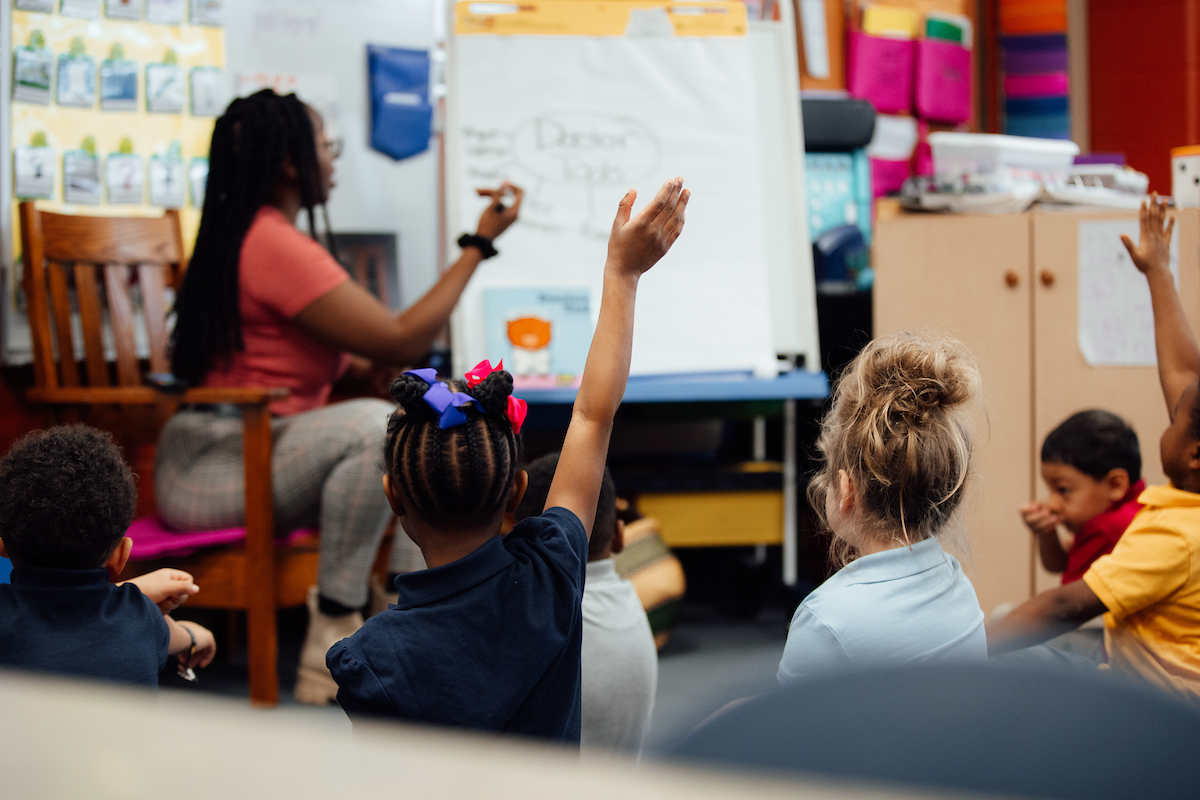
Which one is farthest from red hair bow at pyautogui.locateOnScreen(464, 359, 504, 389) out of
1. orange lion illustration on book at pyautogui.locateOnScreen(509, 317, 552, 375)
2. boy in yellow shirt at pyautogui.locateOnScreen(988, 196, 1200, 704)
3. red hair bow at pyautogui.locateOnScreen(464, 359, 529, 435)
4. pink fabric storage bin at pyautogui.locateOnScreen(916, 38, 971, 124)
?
pink fabric storage bin at pyautogui.locateOnScreen(916, 38, 971, 124)

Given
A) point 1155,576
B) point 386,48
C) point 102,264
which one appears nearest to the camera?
point 1155,576

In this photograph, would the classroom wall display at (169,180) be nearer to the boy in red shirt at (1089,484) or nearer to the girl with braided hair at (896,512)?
the girl with braided hair at (896,512)

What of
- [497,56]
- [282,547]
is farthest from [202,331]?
[497,56]

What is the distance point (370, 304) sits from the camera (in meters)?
1.82

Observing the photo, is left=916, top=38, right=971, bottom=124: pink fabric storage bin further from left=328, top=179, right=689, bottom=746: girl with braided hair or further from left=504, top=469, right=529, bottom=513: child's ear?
left=504, top=469, right=529, bottom=513: child's ear

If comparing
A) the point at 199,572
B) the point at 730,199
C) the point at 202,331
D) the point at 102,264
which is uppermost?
the point at 730,199

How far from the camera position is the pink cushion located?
1606 mm

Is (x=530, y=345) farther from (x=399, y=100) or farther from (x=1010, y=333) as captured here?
(x=1010, y=333)

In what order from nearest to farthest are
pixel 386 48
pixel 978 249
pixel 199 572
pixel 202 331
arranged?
pixel 199 572, pixel 202 331, pixel 978 249, pixel 386 48

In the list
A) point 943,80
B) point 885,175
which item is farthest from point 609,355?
point 943,80

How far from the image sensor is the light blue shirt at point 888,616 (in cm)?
92

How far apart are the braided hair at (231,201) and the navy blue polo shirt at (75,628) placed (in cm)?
91

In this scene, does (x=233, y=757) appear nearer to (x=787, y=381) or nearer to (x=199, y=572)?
(x=199, y=572)

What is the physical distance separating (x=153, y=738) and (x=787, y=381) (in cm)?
200
